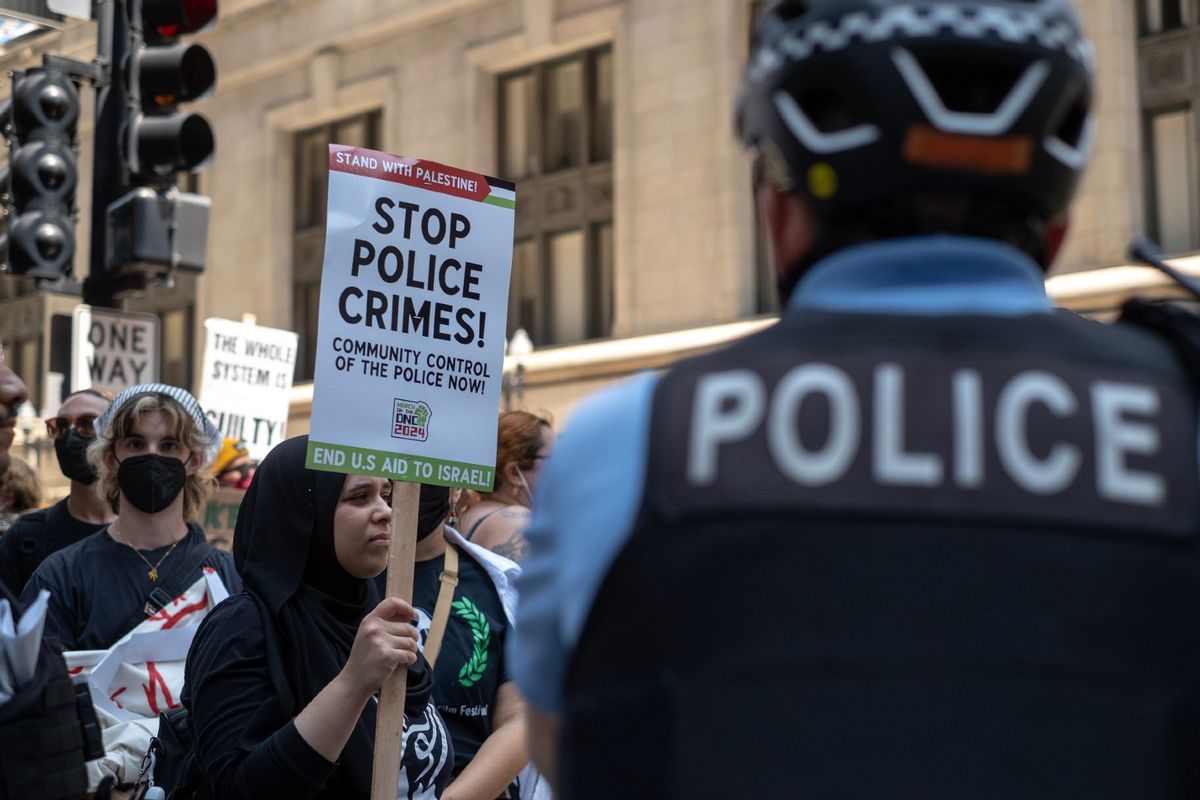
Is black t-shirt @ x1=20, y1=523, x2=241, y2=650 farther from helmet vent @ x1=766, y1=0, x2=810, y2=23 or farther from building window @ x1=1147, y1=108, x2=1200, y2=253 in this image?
building window @ x1=1147, y1=108, x2=1200, y2=253

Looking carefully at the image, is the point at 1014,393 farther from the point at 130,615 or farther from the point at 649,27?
the point at 649,27

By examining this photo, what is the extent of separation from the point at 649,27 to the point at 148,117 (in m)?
15.1

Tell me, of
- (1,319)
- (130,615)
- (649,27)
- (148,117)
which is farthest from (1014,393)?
(1,319)

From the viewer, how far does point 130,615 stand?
5617 mm

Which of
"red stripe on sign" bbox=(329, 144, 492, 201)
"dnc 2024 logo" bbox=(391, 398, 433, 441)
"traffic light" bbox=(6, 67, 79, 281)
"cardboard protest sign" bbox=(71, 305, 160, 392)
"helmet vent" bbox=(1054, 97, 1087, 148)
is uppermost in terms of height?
"traffic light" bbox=(6, 67, 79, 281)

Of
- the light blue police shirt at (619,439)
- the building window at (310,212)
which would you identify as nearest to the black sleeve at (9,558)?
the light blue police shirt at (619,439)

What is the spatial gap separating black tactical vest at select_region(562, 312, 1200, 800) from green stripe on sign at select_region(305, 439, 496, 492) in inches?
103

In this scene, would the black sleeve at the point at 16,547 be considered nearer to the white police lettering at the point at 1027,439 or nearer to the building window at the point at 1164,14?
the white police lettering at the point at 1027,439

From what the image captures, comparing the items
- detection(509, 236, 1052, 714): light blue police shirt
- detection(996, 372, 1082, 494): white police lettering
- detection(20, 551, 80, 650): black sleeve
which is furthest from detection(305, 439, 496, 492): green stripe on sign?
detection(996, 372, 1082, 494): white police lettering

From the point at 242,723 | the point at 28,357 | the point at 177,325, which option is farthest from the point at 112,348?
the point at 28,357

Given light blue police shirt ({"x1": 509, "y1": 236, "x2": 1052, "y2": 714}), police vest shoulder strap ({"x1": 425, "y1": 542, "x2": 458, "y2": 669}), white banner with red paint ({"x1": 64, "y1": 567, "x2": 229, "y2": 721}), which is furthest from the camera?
white banner with red paint ({"x1": 64, "y1": 567, "x2": 229, "y2": 721})

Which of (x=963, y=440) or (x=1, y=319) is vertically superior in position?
(x=1, y=319)

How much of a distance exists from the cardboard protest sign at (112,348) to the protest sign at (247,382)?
1.13 meters

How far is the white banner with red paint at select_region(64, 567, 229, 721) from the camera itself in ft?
17.3
